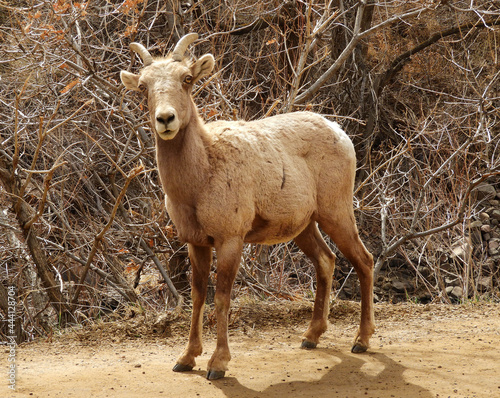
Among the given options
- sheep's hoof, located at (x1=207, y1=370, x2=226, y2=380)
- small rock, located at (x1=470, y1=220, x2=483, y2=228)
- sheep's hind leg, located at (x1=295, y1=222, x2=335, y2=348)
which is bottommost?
small rock, located at (x1=470, y1=220, x2=483, y2=228)

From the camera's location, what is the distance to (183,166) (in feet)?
16.4

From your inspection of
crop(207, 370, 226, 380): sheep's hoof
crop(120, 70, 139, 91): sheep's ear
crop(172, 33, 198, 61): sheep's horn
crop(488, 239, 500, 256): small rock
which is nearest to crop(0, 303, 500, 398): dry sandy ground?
crop(207, 370, 226, 380): sheep's hoof

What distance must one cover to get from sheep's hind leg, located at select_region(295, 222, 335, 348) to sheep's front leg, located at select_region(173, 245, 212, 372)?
114 cm

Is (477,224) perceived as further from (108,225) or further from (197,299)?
(197,299)

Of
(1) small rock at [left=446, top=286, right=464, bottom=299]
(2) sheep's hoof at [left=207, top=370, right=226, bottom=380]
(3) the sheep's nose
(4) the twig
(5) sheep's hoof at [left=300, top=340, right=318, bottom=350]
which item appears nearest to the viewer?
(3) the sheep's nose

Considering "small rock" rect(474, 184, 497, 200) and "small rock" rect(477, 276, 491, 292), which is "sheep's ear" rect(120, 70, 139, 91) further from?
"small rock" rect(474, 184, 497, 200)

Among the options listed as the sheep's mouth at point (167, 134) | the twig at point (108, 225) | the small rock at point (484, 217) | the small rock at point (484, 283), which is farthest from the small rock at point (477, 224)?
the sheep's mouth at point (167, 134)

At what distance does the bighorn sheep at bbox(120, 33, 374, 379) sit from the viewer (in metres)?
4.97

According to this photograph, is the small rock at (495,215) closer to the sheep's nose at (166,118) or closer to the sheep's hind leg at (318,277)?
the sheep's hind leg at (318,277)

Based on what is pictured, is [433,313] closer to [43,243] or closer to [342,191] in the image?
[342,191]

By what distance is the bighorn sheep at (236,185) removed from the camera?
16.3 ft

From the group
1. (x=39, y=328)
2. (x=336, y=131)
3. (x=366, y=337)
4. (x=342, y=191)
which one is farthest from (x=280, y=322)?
(x=39, y=328)

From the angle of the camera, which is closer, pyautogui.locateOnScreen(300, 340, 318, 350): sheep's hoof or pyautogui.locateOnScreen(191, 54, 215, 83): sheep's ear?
→ pyautogui.locateOnScreen(191, 54, 215, 83): sheep's ear

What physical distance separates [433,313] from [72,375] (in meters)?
4.00
